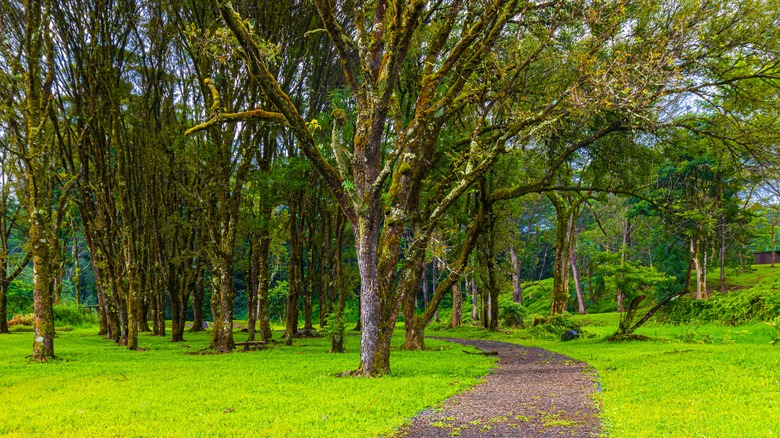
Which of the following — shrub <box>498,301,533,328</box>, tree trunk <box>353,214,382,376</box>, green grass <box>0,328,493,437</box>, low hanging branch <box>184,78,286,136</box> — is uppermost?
low hanging branch <box>184,78,286,136</box>

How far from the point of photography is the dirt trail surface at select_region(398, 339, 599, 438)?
636 centimetres

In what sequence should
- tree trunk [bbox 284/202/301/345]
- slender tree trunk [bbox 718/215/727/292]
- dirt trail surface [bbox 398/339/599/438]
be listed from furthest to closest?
slender tree trunk [bbox 718/215/727/292] → tree trunk [bbox 284/202/301/345] → dirt trail surface [bbox 398/339/599/438]

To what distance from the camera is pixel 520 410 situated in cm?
760

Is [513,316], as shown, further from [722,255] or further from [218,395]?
[218,395]

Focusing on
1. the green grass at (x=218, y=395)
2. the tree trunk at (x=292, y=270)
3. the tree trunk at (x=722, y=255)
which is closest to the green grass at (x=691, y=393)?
the green grass at (x=218, y=395)

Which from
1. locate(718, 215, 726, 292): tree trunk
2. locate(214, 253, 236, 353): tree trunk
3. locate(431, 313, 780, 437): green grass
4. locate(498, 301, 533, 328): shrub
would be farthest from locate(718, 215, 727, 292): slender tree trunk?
locate(214, 253, 236, 353): tree trunk

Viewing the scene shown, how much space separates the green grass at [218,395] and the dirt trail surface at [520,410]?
43 centimetres

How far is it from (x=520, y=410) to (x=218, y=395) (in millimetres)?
4911

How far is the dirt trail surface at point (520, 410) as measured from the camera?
636 centimetres

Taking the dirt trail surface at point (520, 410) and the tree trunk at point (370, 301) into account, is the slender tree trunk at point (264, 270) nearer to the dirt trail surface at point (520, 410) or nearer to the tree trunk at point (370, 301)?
the tree trunk at point (370, 301)

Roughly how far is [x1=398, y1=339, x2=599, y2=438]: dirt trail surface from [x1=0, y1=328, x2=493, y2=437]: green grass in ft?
1.41

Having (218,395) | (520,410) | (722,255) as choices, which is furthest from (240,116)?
(722,255)

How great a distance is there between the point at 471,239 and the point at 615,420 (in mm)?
10777

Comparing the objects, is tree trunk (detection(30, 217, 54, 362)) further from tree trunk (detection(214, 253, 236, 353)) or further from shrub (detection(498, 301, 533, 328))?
shrub (detection(498, 301, 533, 328))
